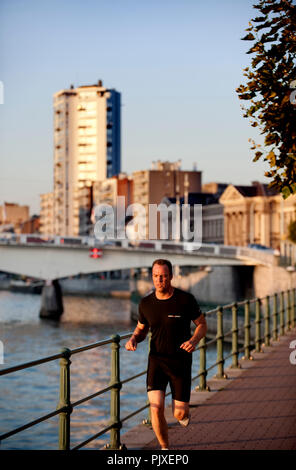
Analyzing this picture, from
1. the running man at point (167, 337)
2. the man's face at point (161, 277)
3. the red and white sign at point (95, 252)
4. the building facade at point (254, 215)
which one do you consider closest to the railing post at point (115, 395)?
the running man at point (167, 337)

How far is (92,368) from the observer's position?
38.8m

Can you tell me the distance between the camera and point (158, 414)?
745 centimetres

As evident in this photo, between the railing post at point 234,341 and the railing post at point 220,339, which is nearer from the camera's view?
the railing post at point 220,339

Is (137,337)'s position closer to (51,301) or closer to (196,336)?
(196,336)

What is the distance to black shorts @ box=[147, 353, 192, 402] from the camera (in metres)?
7.48

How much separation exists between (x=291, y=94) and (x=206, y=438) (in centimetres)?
339

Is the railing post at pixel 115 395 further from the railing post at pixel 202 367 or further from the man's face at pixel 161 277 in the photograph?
the railing post at pixel 202 367

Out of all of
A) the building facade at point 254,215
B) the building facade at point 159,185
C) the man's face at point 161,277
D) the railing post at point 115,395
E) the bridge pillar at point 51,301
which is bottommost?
the bridge pillar at point 51,301

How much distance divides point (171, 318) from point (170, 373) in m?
0.46

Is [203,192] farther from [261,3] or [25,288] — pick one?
[261,3]

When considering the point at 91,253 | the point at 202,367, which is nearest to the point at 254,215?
the point at 91,253

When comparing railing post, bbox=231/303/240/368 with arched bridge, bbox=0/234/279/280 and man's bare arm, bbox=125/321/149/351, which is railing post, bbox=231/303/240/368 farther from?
arched bridge, bbox=0/234/279/280

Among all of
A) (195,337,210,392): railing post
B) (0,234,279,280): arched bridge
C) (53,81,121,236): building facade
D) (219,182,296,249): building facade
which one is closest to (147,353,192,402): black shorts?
(195,337,210,392): railing post

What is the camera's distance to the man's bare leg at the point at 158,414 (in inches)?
294
